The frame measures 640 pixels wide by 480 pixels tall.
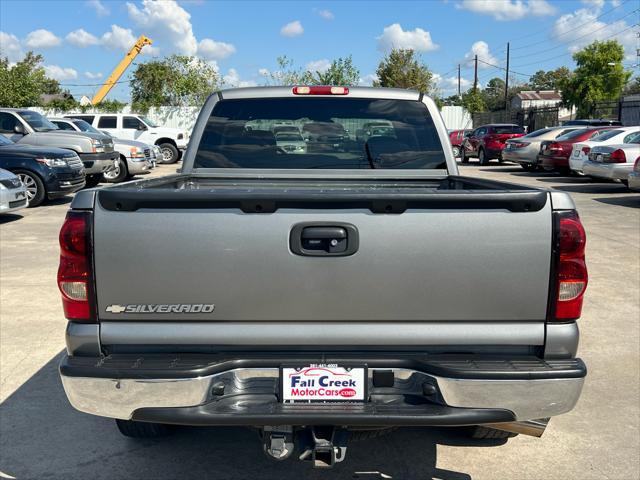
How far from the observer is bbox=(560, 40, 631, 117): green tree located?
201 feet

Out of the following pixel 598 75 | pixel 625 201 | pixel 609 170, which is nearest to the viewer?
pixel 625 201

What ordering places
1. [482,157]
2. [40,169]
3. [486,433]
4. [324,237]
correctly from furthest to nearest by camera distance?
[482,157] → [40,169] → [486,433] → [324,237]

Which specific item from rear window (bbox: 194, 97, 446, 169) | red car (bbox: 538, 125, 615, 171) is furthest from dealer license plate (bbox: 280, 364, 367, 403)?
red car (bbox: 538, 125, 615, 171)

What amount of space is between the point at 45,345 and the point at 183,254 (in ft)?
11.2

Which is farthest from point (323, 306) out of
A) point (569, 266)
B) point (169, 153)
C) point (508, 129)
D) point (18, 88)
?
point (18, 88)

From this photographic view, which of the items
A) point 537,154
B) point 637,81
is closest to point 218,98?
point 537,154

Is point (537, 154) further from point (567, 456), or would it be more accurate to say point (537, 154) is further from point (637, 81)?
point (637, 81)

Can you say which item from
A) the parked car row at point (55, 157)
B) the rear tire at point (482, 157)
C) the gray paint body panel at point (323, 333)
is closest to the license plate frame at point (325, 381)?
the gray paint body panel at point (323, 333)

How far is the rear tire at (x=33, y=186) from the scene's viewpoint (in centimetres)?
1403

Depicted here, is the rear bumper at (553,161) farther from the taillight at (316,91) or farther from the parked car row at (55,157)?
the taillight at (316,91)

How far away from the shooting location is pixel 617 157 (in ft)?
54.2

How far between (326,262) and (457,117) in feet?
169

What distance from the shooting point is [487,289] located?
9.36 feet

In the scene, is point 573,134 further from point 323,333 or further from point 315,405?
point 315,405
